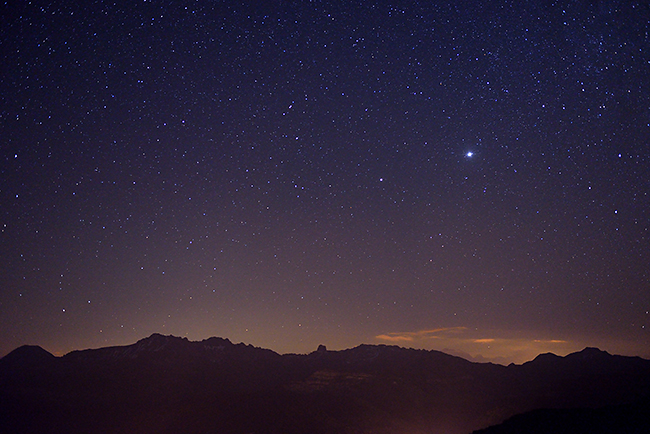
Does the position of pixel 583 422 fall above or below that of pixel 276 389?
above

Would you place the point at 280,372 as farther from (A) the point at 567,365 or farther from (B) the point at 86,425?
(A) the point at 567,365

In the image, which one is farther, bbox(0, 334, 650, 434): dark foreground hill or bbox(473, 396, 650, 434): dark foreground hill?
bbox(0, 334, 650, 434): dark foreground hill

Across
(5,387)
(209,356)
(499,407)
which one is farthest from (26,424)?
(499,407)

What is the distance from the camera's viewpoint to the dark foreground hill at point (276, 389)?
94.8 metres

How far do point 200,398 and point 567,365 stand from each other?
124m

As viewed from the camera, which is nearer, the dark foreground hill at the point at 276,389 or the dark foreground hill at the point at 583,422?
the dark foreground hill at the point at 583,422

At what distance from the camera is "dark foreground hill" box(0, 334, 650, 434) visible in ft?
311

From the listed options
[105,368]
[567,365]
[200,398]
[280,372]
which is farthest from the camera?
[280,372]

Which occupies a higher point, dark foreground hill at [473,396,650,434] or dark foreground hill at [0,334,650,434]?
dark foreground hill at [473,396,650,434]

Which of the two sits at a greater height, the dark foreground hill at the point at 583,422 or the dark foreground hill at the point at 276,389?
the dark foreground hill at the point at 583,422

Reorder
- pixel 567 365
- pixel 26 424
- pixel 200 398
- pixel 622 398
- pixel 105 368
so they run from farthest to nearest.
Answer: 1. pixel 105 368
2. pixel 567 365
3. pixel 200 398
4. pixel 26 424
5. pixel 622 398

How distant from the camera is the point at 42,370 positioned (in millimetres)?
134750

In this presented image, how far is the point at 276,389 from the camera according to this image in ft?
399

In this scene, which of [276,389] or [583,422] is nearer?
[583,422]
